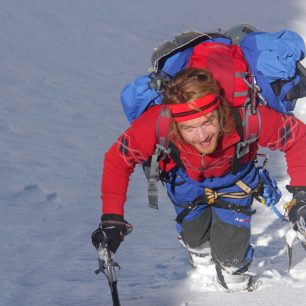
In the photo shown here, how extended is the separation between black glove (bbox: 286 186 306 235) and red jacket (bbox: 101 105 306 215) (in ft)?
0.14

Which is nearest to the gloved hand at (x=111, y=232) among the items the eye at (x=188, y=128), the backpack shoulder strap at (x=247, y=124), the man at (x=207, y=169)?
the man at (x=207, y=169)

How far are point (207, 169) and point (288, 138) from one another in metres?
0.53

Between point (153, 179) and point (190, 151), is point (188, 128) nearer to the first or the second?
point (190, 151)

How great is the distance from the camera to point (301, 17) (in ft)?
48.3

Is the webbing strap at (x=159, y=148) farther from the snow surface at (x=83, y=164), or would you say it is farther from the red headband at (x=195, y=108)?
the snow surface at (x=83, y=164)

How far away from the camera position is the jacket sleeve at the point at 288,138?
4.17 metres

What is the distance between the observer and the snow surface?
5328 mm

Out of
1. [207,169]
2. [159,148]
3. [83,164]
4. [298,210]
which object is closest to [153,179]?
[159,148]

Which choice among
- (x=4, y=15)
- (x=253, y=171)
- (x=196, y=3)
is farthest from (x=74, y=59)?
(x=253, y=171)

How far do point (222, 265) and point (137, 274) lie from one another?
2.74ft

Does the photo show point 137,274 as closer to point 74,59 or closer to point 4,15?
point 74,59

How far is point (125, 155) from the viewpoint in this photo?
13.8 feet

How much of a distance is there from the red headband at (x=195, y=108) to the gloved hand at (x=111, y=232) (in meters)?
0.75

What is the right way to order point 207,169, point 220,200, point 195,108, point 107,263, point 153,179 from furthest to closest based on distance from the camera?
point 220,200 → point 207,169 → point 153,179 → point 107,263 → point 195,108
